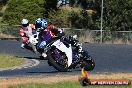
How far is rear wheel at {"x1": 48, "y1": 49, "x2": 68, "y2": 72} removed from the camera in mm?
17172

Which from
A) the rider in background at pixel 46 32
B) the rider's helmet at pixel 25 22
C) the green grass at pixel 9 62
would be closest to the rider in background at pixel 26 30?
the rider's helmet at pixel 25 22

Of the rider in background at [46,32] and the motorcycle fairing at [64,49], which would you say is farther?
the rider in background at [46,32]

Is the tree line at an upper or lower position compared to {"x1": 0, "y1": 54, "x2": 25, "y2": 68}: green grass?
lower

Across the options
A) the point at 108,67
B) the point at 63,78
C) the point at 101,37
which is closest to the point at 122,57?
the point at 108,67

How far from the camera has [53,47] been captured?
17.3 metres

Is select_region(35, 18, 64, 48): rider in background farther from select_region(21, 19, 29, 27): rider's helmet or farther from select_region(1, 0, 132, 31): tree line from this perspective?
select_region(1, 0, 132, 31): tree line

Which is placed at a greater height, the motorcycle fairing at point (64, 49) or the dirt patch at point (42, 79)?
the motorcycle fairing at point (64, 49)

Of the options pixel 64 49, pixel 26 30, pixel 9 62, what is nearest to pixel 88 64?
pixel 64 49

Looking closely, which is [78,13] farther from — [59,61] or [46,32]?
[59,61]

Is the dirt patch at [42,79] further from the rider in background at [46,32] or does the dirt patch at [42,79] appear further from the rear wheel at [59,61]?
the rider in background at [46,32]

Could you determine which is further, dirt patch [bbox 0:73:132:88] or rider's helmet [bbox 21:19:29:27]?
rider's helmet [bbox 21:19:29:27]

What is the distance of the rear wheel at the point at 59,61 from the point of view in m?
17.2

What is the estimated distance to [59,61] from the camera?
56.6ft

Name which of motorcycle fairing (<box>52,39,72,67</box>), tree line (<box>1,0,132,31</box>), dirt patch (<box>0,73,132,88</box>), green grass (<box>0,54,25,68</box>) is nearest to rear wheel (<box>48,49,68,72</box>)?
motorcycle fairing (<box>52,39,72,67</box>)
